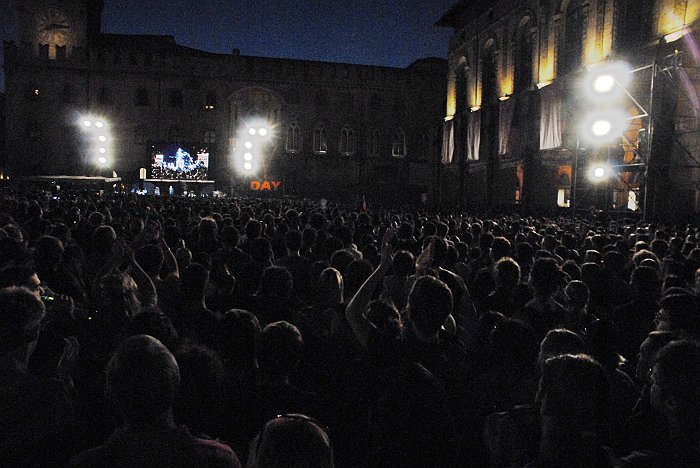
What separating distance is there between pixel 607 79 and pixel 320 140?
3491cm

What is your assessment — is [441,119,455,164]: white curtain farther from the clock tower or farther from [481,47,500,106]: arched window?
the clock tower

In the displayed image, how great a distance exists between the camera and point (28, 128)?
48.4 m

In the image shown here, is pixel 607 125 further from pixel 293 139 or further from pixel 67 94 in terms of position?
pixel 67 94

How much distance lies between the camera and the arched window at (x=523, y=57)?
35.2 m

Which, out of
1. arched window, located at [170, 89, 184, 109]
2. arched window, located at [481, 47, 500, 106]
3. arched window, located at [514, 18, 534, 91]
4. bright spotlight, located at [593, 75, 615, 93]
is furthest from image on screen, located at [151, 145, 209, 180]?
bright spotlight, located at [593, 75, 615, 93]

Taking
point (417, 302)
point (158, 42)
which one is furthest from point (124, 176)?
point (417, 302)

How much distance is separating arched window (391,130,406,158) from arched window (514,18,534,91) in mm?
21066

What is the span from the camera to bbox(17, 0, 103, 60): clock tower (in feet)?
162

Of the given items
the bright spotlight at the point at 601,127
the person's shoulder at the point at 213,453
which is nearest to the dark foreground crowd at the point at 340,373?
the person's shoulder at the point at 213,453

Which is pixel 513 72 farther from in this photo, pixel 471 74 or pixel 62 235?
pixel 62 235

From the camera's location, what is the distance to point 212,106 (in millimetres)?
52031

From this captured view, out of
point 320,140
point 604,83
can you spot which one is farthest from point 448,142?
point 604,83

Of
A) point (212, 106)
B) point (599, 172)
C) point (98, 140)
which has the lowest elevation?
point (599, 172)

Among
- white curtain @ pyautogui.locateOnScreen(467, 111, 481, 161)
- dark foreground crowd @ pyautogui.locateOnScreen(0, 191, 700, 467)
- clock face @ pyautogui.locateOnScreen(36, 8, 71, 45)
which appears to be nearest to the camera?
dark foreground crowd @ pyautogui.locateOnScreen(0, 191, 700, 467)
